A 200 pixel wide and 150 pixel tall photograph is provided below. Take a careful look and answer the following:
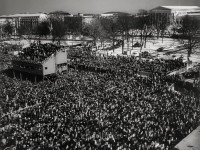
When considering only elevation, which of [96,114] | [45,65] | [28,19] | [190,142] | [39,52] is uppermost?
[28,19]

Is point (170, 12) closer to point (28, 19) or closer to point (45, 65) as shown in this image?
point (28, 19)

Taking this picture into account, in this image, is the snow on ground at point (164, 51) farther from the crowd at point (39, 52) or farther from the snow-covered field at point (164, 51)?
the crowd at point (39, 52)

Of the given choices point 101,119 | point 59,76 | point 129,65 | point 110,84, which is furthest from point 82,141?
point 129,65

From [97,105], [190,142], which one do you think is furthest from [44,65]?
[190,142]

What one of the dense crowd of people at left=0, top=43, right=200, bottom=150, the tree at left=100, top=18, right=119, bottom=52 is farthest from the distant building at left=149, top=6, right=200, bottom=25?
the dense crowd of people at left=0, top=43, right=200, bottom=150

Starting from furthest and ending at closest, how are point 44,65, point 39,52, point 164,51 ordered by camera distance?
point 164,51 → point 39,52 → point 44,65

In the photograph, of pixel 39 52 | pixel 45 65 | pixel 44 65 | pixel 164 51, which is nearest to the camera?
pixel 44 65

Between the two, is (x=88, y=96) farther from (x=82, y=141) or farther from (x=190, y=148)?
(x=190, y=148)

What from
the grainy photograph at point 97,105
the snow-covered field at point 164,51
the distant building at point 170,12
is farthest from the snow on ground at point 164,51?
the distant building at point 170,12

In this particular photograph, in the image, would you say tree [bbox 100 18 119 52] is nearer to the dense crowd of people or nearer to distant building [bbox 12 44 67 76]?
distant building [bbox 12 44 67 76]
